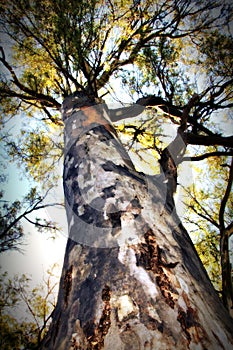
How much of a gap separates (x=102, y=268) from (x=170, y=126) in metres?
4.89

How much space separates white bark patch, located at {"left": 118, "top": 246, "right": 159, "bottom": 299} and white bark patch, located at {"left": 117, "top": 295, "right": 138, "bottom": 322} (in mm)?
61

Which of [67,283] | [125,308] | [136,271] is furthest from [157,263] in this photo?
[67,283]

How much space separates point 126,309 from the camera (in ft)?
2.15

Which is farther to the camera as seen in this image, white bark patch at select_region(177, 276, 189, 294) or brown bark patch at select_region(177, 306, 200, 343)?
white bark patch at select_region(177, 276, 189, 294)

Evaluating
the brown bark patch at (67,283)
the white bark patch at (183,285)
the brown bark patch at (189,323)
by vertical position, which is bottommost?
the brown bark patch at (189,323)

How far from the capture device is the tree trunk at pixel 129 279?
0.61m

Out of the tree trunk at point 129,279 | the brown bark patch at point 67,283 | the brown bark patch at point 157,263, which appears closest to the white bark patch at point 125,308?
the tree trunk at point 129,279

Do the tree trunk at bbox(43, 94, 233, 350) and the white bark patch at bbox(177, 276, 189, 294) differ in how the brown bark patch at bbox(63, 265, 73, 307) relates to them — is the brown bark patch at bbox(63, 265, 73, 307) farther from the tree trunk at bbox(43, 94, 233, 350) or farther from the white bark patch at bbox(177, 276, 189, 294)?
the white bark patch at bbox(177, 276, 189, 294)

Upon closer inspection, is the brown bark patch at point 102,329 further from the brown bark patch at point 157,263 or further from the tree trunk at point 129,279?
the brown bark patch at point 157,263

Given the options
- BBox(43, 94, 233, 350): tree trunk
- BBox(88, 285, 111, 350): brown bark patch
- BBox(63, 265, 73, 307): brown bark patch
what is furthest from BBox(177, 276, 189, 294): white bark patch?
BBox(63, 265, 73, 307): brown bark patch

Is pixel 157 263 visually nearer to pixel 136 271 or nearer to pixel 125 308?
pixel 136 271

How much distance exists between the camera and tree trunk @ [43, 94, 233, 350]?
2.01ft

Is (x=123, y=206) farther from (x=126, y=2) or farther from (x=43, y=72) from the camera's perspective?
(x=126, y=2)

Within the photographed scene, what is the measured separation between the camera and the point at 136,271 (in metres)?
0.76
